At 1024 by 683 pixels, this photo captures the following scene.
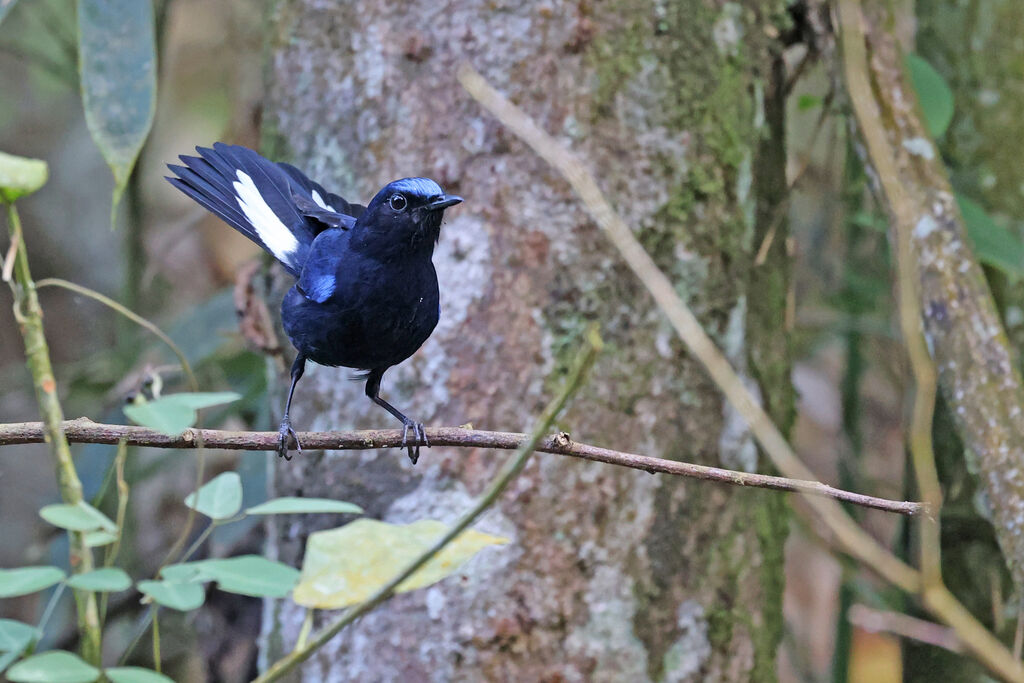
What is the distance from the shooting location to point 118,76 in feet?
8.45

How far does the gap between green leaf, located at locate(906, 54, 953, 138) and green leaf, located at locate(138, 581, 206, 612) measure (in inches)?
91.9

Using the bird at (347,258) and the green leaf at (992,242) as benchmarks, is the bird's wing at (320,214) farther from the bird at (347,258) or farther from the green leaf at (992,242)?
the green leaf at (992,242)

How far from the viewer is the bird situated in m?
2.12

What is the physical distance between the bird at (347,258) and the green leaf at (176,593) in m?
0.70

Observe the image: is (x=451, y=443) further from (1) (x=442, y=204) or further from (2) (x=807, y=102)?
(2) (x=807, y=102)

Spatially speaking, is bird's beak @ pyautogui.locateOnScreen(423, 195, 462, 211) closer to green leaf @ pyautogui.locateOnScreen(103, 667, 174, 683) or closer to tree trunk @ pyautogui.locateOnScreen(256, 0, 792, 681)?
tree trunk @ pyautogui.locateOnScreen(256, 0, 792, 681)

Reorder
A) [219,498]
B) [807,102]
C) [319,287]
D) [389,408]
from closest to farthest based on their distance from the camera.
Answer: [219,498] < [319,287] < [389,408] < [807,102]

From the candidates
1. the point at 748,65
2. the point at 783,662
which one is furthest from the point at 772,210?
the point at 783,662

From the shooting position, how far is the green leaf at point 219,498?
1421 millimetres

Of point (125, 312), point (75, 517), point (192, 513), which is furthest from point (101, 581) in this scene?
point (125, 312)

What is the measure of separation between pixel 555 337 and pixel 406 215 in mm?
585

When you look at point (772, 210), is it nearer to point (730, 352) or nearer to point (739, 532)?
point (730, 352)

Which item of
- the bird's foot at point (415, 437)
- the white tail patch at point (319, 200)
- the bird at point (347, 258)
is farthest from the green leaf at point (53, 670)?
the white tail patch at point (319, 200)

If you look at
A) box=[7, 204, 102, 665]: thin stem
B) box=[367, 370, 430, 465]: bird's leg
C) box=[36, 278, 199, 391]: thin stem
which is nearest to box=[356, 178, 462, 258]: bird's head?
box=[367, 370, 430, 465]: bird's leg
